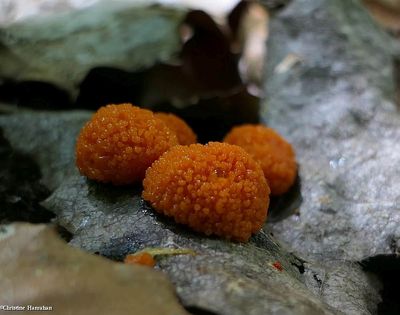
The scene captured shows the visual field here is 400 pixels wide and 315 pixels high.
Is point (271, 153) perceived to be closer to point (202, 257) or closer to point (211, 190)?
point (211, 190)

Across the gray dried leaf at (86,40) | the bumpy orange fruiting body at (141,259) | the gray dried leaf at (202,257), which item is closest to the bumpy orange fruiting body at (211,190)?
the gray dried leaf at (202,257)

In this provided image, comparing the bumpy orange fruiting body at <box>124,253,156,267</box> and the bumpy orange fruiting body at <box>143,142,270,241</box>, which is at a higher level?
the bumpy orange fruiting body at <box>143,142,270,241</box>

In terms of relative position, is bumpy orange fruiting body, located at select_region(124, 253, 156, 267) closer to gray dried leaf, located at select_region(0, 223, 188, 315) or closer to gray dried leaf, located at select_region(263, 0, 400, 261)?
gray dried leaf, located at select_region(0, 223, 188, 315)

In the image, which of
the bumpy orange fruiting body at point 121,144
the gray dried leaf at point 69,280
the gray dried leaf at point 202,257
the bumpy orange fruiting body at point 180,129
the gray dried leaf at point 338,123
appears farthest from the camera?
the bumpy orange fruiting body at point 180,129

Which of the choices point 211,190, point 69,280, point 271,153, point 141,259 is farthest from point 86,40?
point 69,280

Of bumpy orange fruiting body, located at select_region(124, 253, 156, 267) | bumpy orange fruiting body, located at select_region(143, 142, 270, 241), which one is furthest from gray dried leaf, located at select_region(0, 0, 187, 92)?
bumpy orange fruiting body, located at select_region(124, 253, 156, 267)

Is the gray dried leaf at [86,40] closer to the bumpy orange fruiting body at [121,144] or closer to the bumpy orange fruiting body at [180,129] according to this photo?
the bumpy orange fruiting body at [180,129]
